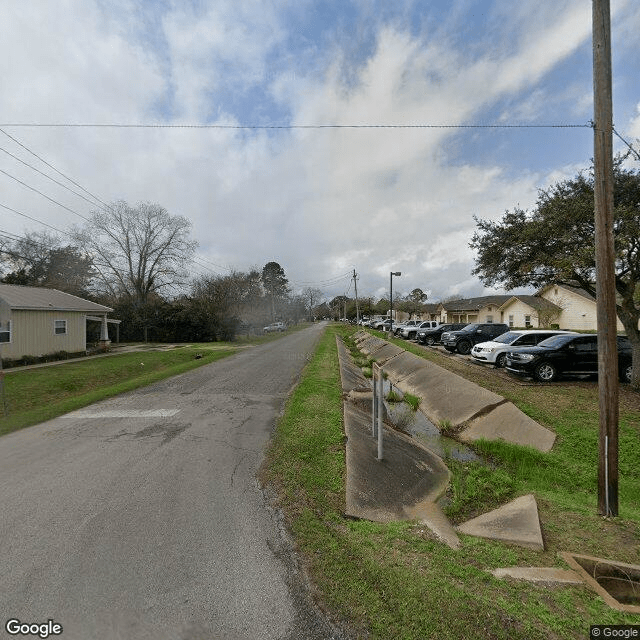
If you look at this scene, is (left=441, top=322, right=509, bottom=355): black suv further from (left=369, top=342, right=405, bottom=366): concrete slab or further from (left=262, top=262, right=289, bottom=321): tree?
(left=262, top=262, right=289, bottom=321): tree

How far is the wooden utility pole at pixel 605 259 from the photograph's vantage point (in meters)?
4.09

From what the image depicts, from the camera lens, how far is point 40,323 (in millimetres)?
17922

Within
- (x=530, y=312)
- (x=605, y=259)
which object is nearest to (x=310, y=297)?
(x=530, y=312)

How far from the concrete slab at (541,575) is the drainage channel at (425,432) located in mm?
3430

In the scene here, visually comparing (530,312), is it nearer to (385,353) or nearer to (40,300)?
(385,353)

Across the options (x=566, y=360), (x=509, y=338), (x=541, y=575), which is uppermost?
(x=509, y=338)

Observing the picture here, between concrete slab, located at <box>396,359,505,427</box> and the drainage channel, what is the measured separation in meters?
0.39

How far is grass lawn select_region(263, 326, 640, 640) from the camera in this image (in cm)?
229

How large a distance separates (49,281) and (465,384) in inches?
1671

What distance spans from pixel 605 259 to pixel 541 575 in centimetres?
356

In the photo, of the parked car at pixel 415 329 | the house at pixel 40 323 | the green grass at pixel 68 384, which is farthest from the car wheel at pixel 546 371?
the house at pixel 40 323

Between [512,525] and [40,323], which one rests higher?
[40,323]

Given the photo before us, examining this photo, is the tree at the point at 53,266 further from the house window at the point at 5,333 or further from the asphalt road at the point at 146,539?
the asphalt road at the point at 146,539

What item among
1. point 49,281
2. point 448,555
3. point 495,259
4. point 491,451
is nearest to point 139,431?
point 448,555
